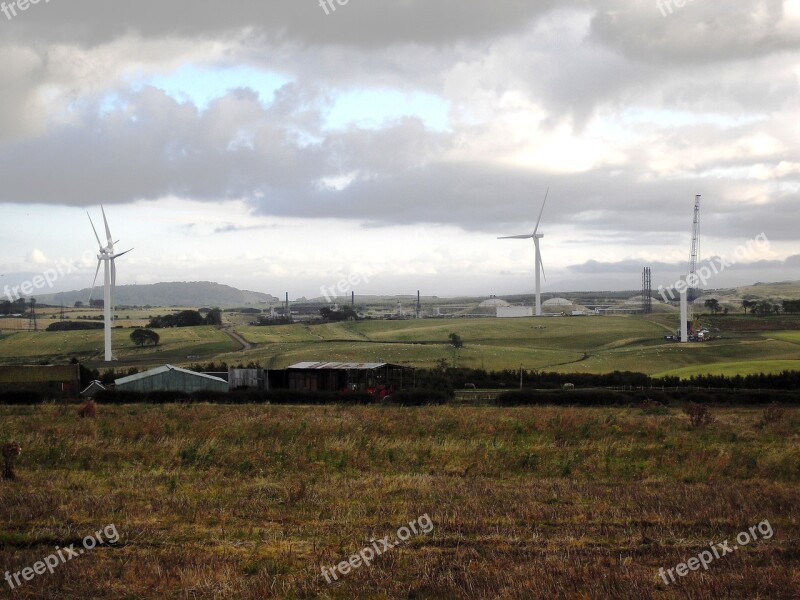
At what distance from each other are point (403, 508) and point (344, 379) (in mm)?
32754

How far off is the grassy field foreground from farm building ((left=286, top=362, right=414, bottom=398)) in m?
20.7

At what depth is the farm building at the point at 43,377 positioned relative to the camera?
46188 mm

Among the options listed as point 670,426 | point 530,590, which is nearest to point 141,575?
point 530,590

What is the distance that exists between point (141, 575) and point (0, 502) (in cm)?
517

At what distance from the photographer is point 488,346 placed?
81.7 m

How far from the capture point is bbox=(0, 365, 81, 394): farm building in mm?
46188

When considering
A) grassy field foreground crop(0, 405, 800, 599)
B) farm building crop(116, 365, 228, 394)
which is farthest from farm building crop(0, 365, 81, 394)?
grassy field foreground crop(0, 405, 800, 599)

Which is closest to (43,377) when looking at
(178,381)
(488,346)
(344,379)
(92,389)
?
(92,389)

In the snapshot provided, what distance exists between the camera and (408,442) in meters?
21.8

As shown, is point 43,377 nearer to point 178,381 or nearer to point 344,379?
point 178,381

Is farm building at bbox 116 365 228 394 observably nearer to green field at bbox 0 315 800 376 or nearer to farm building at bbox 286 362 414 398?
farm building at bbox 286 362 414 398

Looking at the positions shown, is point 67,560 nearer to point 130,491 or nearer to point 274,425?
point 130,491

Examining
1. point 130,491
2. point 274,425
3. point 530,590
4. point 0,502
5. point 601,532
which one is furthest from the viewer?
point 274,425

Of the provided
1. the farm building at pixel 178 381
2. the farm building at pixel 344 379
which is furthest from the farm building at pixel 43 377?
the farm building at pixel 344 379
